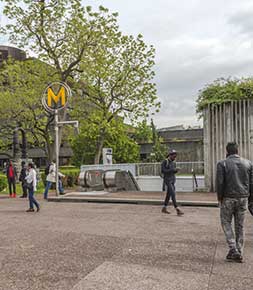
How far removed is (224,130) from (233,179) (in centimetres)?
1082

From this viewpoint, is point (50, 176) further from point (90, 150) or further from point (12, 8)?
point (90, 150)

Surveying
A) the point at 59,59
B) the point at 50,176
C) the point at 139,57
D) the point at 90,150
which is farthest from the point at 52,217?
the point at 90,150

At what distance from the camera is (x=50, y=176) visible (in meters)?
15.1

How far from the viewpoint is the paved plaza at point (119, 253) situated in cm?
471

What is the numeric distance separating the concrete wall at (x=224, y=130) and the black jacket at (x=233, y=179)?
10.2 m

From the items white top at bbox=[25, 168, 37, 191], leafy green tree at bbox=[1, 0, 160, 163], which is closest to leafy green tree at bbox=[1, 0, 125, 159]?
leafy green tree at bbox=[1, 0, 160, 163]

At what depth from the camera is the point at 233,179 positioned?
5727 millimetres

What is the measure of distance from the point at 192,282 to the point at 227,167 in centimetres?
196

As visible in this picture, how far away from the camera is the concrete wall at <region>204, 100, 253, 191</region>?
15703 mm

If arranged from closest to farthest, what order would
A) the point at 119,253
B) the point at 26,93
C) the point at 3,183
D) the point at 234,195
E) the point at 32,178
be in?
the point at 234,195, the point at 119,253, the point at 32,178, the point at 3,183, the point at 26,93

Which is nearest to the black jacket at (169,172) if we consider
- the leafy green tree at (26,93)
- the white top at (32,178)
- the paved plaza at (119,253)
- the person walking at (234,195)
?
the paved plaza at (119,253)

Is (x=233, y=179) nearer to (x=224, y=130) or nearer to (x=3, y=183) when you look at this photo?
(x=224, y=130)

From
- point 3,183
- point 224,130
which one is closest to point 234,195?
point 224,130

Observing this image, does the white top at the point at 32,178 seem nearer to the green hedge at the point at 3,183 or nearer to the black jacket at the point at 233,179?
the black jacket at the point at 233,179
